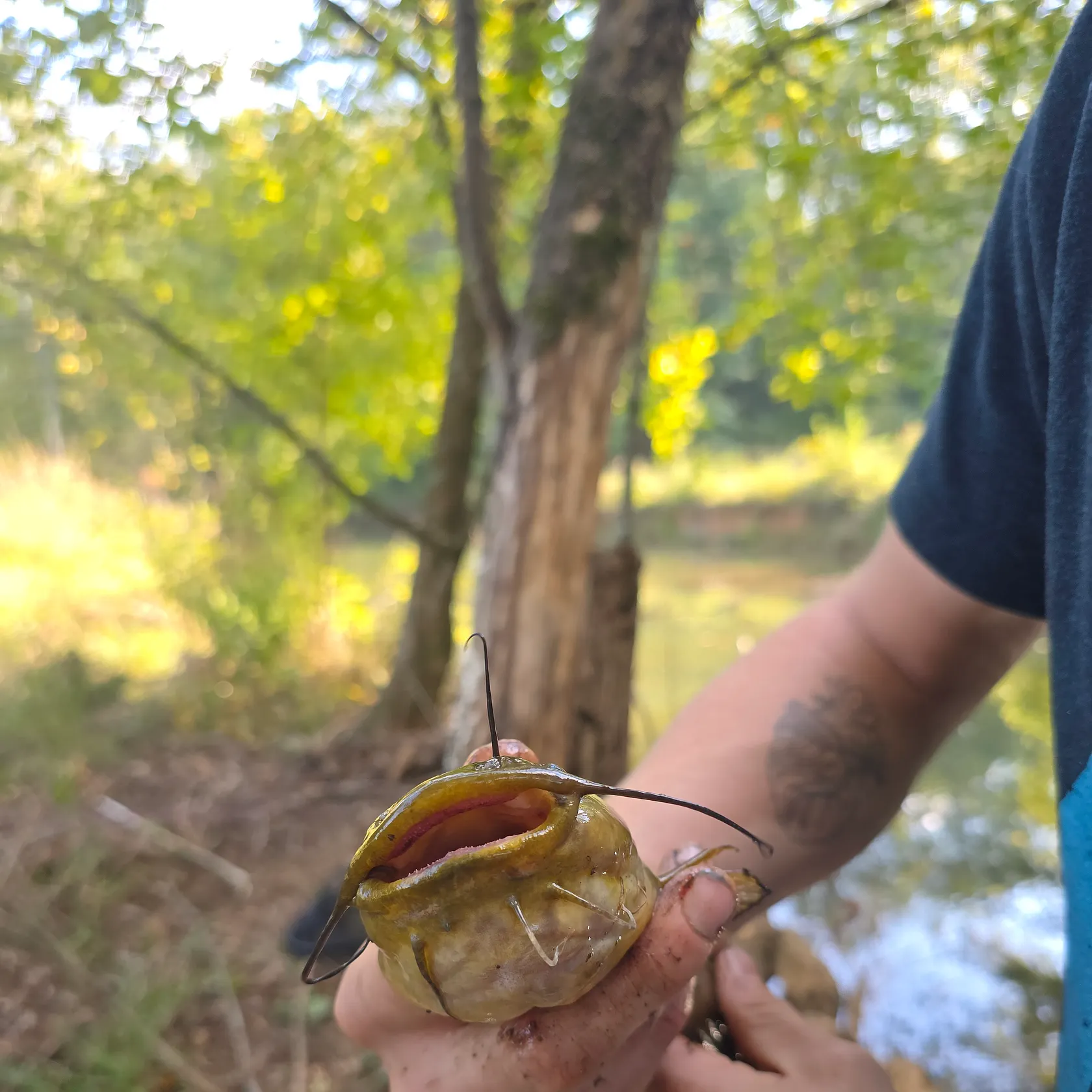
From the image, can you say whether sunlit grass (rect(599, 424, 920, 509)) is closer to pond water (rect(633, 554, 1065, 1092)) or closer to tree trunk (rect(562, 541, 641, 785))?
pond water (rect(633, 554, 1065, 1092))

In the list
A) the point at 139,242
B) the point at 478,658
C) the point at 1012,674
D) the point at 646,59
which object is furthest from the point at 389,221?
the point at 1012,674

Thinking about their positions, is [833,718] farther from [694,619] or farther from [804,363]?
[694,619]

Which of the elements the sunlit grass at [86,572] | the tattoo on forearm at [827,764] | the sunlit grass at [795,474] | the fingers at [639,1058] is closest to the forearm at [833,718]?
the tattoo on forearm at [827,764]

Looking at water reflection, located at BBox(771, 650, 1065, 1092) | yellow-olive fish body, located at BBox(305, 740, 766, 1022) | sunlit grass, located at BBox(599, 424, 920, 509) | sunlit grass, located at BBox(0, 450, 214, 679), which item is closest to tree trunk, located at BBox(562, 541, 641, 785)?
water reflection, located at BBox(771, 650, 1065, 1092)

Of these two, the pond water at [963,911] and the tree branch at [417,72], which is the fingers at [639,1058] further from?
the tree branch at [417,72]

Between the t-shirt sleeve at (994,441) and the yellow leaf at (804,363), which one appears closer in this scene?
the t-shirt sleeve at (994,441)

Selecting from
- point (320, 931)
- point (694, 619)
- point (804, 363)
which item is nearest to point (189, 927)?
point (320, 931)
